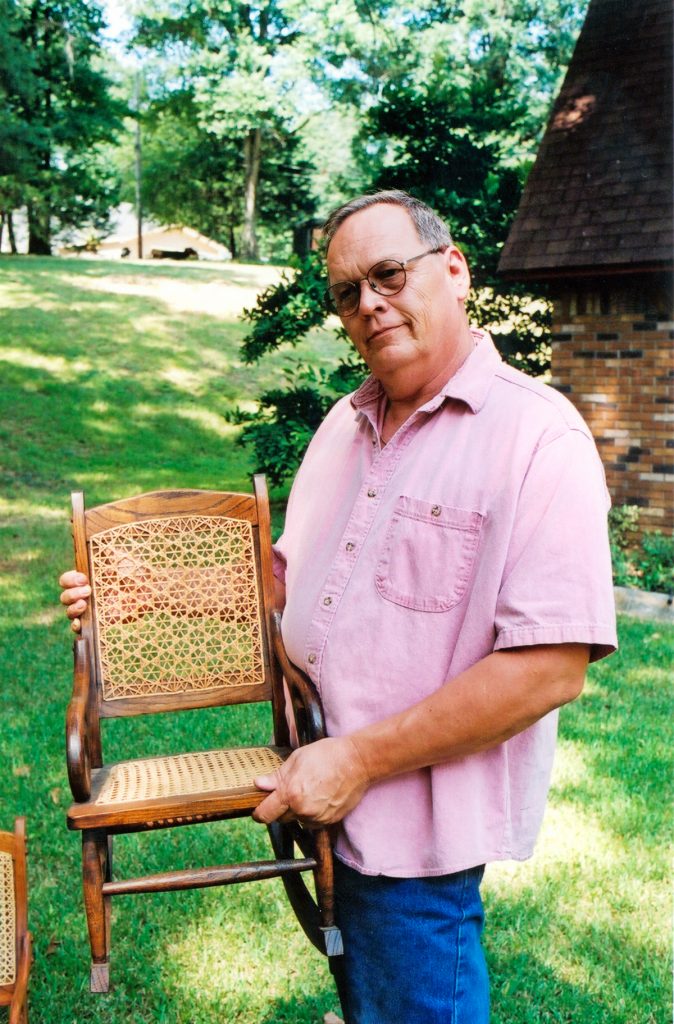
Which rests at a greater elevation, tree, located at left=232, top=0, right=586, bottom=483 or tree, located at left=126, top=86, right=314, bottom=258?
tree, located at left=126, top=86, right=314, bottom=258

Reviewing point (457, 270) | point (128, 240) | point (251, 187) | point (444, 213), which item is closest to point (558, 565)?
point (457, 270)

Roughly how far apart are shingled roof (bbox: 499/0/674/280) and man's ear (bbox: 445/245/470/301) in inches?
241

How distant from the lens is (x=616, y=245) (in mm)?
7785

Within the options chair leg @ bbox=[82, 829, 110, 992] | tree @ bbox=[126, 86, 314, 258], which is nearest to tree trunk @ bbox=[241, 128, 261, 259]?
tree @ bbox=[126, 86, 314, 258]

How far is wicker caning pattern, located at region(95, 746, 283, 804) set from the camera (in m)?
2.00

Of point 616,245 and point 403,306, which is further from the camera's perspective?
point 616,245

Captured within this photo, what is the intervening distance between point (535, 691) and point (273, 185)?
40.9 m

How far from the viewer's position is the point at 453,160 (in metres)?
8.72

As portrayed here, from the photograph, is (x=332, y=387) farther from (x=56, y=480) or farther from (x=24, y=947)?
(x=24, y=947)

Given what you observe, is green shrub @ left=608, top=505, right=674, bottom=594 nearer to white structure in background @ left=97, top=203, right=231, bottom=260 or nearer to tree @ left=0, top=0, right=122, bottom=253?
tree @ left=0, top=0, right=122, bottom=253

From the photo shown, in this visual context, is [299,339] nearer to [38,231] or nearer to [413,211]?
[413,211]

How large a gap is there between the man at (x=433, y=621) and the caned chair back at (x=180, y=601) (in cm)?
Answer: 49

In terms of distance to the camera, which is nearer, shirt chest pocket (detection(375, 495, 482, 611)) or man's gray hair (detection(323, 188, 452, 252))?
shirt chest pocket (detection(375, 495, 482, 611))

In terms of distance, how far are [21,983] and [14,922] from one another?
6.1 inches
